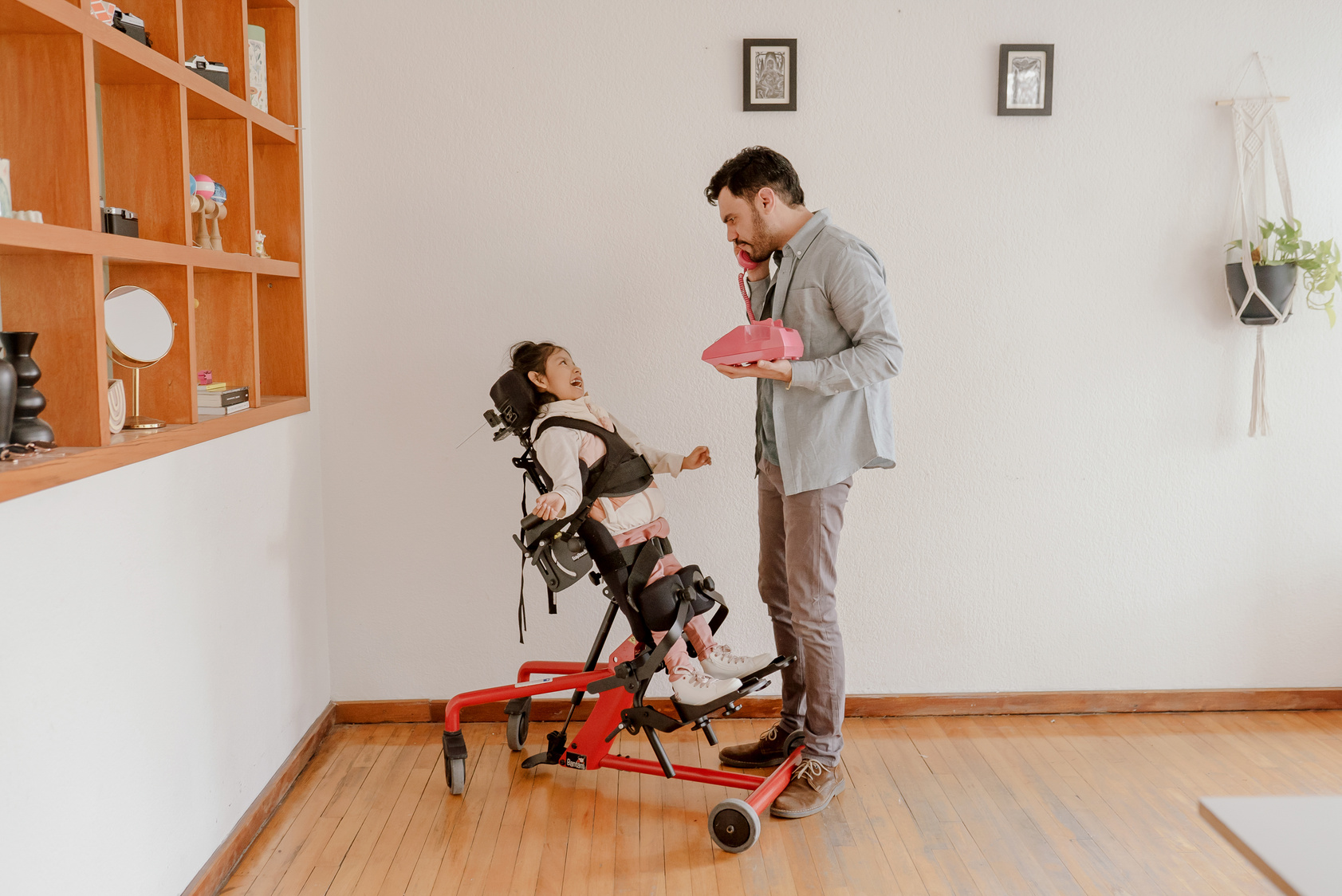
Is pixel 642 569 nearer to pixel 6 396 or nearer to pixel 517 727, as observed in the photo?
pixel 517 727

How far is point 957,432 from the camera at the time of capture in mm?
2932

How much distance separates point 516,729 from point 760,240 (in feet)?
4.88

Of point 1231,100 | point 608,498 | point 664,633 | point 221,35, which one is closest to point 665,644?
point 664,633

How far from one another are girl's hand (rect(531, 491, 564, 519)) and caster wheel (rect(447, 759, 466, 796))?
2.45ft

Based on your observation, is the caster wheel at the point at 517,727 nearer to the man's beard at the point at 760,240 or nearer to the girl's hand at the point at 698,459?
the girl's hand at the point at 698,459

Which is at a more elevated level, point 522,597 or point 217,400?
point 217,400

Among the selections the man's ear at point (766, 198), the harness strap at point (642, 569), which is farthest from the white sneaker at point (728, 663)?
the man's ear at point (766, 198)

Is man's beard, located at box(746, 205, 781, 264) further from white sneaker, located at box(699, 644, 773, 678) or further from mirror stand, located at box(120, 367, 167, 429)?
mirror stand, located at box(120, 367, 167, 429)

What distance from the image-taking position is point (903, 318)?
2.88m

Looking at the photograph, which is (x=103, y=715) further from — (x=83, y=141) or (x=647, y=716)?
(x=647, y=716)

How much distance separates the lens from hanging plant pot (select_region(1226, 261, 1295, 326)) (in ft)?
9.16

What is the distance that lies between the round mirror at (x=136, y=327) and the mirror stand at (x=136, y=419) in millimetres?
49

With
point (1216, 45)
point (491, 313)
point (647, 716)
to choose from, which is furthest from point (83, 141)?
point (1216, 45)

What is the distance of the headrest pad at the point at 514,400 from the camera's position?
2363 millimetres
